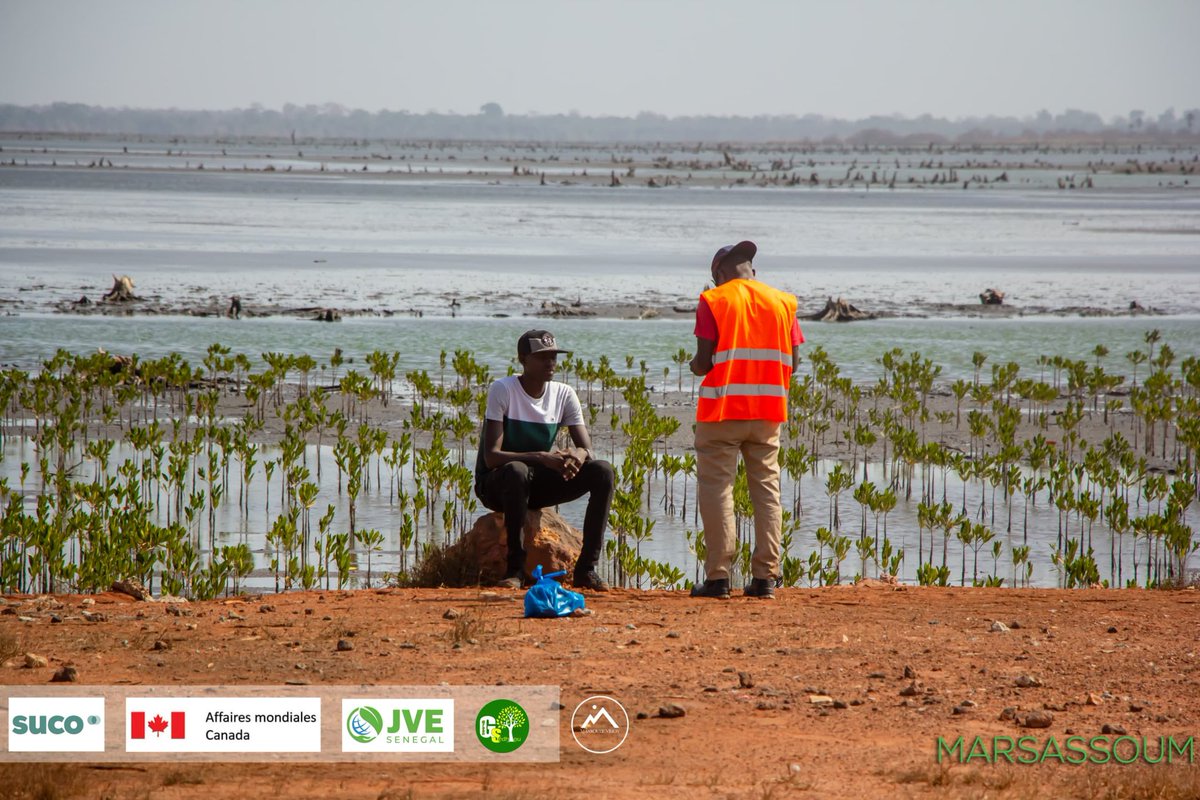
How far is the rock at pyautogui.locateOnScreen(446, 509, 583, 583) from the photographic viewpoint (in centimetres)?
848

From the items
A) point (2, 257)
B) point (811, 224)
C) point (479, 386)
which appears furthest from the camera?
point (811, 224)

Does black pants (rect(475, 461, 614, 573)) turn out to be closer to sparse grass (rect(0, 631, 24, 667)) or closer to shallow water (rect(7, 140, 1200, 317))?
sparse grass (rect(0, 631, 24, 667))

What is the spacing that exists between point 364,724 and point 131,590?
133 inches

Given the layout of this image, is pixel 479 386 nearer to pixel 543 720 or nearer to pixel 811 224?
pixel 543 720

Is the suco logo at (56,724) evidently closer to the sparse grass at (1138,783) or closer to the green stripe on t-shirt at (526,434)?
the green stripe on t-shirt at (526,434)

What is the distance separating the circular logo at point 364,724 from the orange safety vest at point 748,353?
9.34 feet

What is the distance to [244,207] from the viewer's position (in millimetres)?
56781

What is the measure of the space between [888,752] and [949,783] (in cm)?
39

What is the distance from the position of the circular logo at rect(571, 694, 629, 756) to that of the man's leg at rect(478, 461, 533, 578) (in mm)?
2404

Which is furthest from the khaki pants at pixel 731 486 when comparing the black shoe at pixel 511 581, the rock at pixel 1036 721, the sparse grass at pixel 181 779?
the sparse grass at pixel 181 779

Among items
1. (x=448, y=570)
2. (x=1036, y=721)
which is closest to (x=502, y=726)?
(x=1036, y=721)

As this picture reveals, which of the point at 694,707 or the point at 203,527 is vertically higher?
the point at 694,707

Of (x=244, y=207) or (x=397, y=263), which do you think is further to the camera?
(x=244, y=207)

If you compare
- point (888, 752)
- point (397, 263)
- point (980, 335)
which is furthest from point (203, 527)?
point (397, 263)
